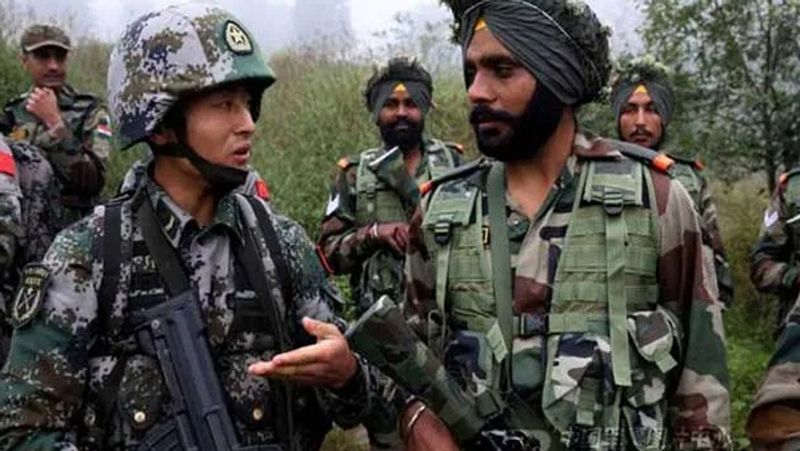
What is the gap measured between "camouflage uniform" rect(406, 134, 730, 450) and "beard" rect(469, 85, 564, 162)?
0.12 m

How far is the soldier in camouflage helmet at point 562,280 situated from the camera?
2.86m

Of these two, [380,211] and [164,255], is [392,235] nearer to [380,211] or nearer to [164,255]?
[380,211]

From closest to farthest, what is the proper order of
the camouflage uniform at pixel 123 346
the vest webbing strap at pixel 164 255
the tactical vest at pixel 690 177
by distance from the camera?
1. the camouflage uniform at pixel 123 346
2. the vest webbing strap at pixel 164 255
3. the tactical vest at pixel 690 177

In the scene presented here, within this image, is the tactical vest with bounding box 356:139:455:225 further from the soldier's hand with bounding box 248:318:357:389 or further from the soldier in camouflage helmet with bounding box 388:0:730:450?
the soldier's hand with bounding box 248:318:357:389

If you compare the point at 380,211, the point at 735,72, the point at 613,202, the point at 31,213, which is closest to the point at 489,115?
the point at 613,202

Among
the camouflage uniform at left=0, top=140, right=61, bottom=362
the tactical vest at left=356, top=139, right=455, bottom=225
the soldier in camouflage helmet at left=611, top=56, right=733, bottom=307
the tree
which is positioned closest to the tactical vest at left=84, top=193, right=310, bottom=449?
the camouflage uniform at left=0, top=140, right=61, bottom=362

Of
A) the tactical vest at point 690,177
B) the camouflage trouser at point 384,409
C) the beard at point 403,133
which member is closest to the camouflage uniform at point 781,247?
the tactical vest at point 690,177

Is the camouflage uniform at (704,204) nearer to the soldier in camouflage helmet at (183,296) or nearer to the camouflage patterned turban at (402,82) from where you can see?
the camouflage patterned turban at (402,82)

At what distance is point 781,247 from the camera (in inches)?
237

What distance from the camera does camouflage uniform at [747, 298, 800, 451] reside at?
237 centimetres

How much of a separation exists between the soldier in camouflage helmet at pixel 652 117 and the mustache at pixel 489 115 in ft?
11.9

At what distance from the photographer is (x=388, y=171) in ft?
21.0

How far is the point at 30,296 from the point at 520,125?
1234 millimetres

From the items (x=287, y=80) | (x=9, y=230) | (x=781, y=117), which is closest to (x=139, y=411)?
(x=9, y=230)
